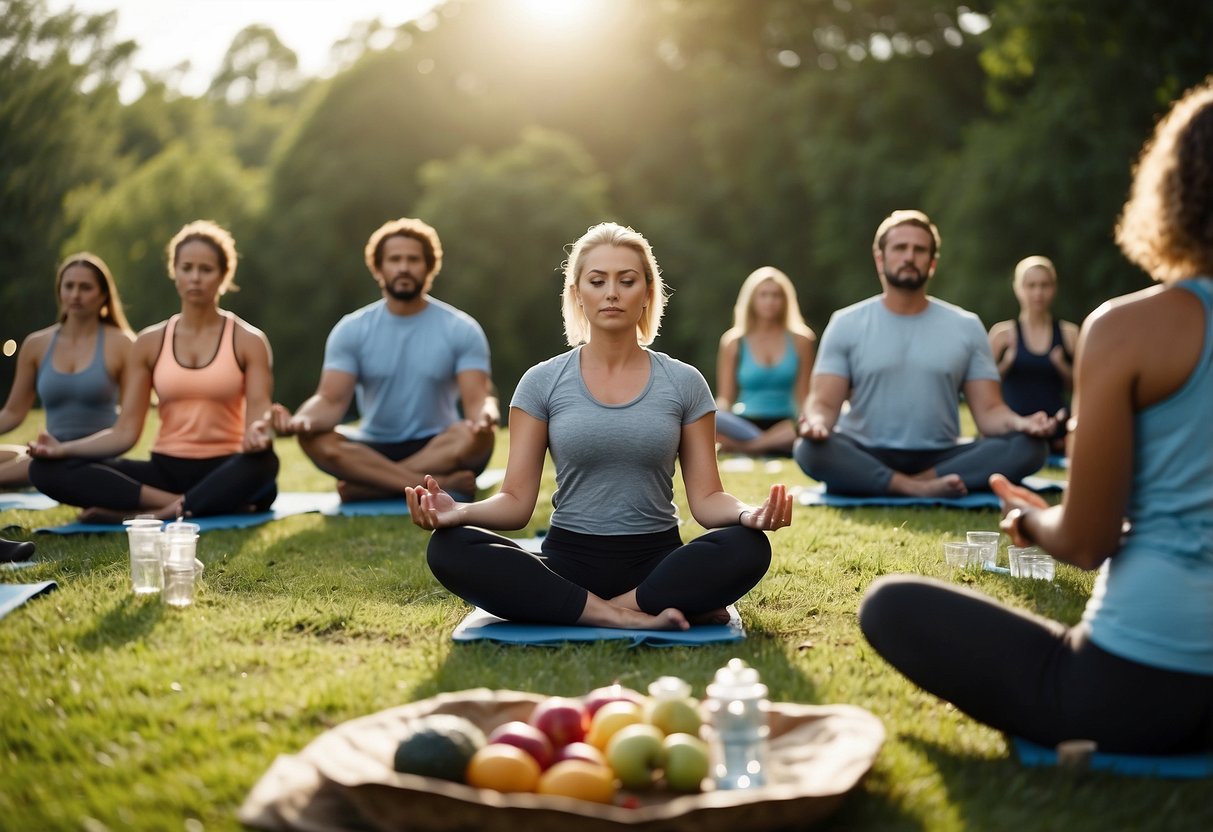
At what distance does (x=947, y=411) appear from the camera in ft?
26.7

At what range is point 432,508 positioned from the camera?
4.39m

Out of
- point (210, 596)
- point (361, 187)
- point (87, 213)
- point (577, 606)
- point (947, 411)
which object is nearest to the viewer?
point (577, 606)

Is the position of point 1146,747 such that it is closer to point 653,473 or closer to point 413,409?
point 653,473

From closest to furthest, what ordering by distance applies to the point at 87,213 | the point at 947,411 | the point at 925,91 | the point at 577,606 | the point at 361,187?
the point at 577,606 < the point at 947,411 < the point at 925,91 < the point at 87,213 < the point at 361,187

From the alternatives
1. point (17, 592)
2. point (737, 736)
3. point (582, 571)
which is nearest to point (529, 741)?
point (737, 736)

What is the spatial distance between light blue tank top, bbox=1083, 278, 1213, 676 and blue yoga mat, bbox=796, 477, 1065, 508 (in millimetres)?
4558

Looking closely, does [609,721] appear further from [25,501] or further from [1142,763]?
[25,501]

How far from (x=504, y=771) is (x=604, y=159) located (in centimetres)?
3376

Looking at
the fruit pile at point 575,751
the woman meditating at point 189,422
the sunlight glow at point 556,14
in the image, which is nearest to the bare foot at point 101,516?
the woman meditating at point 189,422

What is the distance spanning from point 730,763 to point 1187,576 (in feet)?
3.97

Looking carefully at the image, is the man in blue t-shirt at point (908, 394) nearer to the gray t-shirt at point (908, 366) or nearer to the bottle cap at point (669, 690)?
the gray t-shirt at point (908, 366)

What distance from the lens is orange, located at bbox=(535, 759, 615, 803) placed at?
9.06ft

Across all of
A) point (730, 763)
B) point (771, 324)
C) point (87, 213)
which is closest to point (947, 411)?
point (771, 324)

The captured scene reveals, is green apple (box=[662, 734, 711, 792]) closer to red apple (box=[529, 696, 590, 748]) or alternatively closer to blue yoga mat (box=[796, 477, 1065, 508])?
red apple (box=[529, 696, 590, 748])
